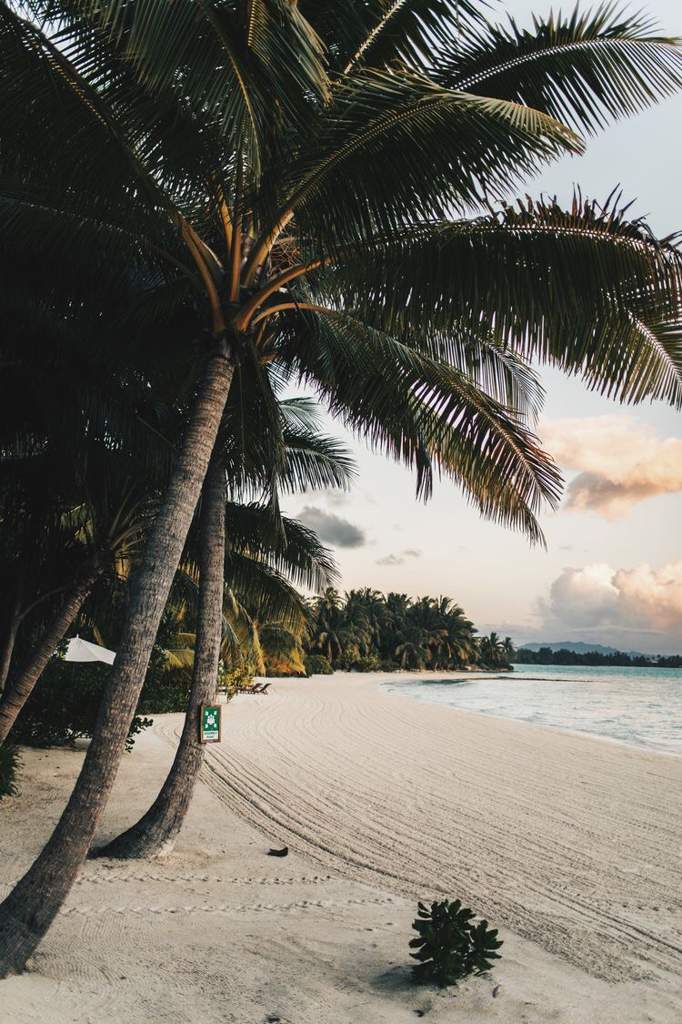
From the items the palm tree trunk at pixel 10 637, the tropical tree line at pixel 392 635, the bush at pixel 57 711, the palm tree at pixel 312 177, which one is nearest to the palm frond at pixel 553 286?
the palm tree at pixel 312 177

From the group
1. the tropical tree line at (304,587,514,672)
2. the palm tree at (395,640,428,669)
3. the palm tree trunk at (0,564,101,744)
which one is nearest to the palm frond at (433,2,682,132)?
the palm tree trunk at (0,564,101,744)

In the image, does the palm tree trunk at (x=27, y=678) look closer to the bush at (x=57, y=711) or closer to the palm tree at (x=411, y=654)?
the bush at (x=57, y=711)

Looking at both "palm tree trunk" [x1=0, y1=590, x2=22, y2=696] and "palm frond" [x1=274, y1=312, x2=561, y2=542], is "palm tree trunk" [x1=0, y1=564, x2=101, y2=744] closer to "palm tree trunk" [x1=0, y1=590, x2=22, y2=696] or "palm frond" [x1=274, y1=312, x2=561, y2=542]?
"palm tree trunk" [x1=0, y1=590, x2=22, y2=696]

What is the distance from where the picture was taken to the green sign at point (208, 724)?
19.6ft

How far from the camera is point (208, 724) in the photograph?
5.98 metres

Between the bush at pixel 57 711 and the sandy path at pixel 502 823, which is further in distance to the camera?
the bush at pixel 57 711

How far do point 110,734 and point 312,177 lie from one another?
3.54 meters

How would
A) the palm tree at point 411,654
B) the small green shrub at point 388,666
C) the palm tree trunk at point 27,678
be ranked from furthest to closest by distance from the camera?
the palm tree at point 411,654
the small green shrub at point 388,666
the palm tree trunk at point 27,678

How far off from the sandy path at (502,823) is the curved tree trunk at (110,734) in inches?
122

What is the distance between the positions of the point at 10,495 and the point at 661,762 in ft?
43.0

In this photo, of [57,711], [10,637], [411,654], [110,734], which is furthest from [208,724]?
[411,654]

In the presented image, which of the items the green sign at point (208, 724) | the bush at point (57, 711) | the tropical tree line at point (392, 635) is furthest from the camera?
A: the tropical tree line at point (392, 635)

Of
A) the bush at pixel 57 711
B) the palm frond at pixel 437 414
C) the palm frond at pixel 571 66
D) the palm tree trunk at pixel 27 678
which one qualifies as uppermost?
the palm frond at pixel 571 66

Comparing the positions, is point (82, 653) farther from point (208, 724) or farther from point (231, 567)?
point (208, 724)
